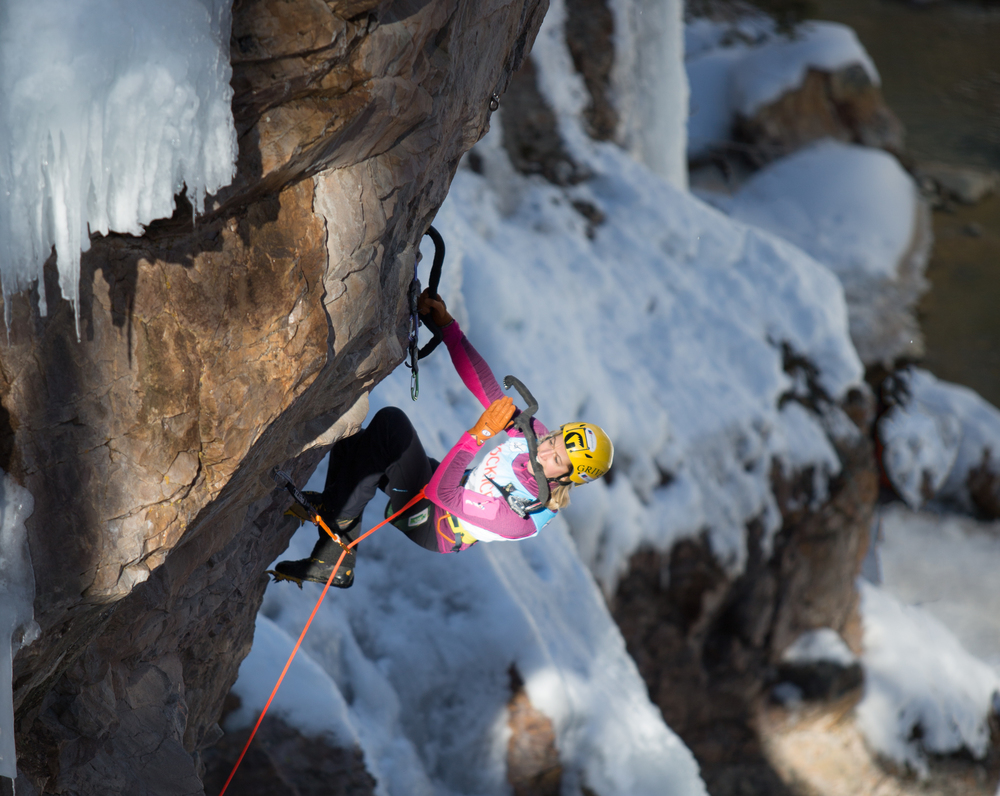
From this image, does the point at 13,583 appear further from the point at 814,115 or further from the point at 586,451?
the point at 814,115

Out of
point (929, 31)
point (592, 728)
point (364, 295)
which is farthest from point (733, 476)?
point (929, 31)

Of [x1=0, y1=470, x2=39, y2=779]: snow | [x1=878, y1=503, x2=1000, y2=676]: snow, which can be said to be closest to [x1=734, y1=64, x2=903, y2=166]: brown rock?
[x1=878, y1=503, x2=1000, y2=676]: snow

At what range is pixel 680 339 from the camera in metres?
7.47

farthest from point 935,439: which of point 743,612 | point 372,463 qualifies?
point 372,463

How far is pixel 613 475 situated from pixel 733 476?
1.32 meters

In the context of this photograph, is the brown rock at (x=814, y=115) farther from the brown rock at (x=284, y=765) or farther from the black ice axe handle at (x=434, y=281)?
the brown rock at (x=284, y=765)

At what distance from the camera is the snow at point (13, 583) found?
76.8 inches

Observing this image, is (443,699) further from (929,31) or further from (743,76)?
(929,31)

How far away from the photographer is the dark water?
45.1 feet

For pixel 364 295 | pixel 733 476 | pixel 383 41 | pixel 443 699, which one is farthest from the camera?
pixel 733 476

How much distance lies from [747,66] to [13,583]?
50.1 ft

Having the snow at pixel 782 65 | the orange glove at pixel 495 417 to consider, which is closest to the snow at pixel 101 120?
the orange glove at pixel 495 417

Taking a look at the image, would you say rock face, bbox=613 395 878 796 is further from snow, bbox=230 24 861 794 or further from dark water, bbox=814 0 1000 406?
dark water, bbox=814 0 1000 406

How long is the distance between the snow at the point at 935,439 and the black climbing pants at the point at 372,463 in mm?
8403
